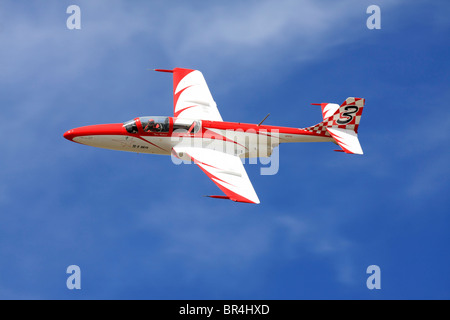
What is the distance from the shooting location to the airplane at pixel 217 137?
94.9 ft

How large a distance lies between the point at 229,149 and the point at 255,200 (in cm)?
444

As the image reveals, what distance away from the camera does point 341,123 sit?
105 ft

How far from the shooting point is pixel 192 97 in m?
33.8

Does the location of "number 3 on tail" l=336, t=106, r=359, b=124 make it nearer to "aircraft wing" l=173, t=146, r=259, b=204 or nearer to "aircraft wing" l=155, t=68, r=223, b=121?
"aircraft wing" l=173, t=146, r=259, b=204

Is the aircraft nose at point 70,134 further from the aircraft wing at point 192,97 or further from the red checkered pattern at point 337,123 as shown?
the red checkered pattern at point 337,123

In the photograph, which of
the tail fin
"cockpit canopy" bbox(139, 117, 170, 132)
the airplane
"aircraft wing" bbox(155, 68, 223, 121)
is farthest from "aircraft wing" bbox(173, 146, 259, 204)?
the tail fin

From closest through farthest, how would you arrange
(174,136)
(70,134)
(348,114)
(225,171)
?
1. (225,171)
2. (70,134)
3. (174,136)
4. (348,114)

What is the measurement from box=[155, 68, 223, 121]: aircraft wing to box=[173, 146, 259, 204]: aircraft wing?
3526 mm

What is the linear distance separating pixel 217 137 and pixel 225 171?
8.35 feet

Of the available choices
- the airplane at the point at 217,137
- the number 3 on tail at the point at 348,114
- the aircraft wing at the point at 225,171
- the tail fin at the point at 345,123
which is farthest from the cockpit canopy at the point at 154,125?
the number 3 on tail at the point at 348,114

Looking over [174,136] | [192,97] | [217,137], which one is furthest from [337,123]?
[174,136]

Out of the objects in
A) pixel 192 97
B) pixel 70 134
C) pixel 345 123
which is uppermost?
pixel 192 97

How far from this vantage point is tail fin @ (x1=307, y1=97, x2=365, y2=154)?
103 feet

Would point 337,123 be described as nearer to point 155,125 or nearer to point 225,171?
point 225,171
